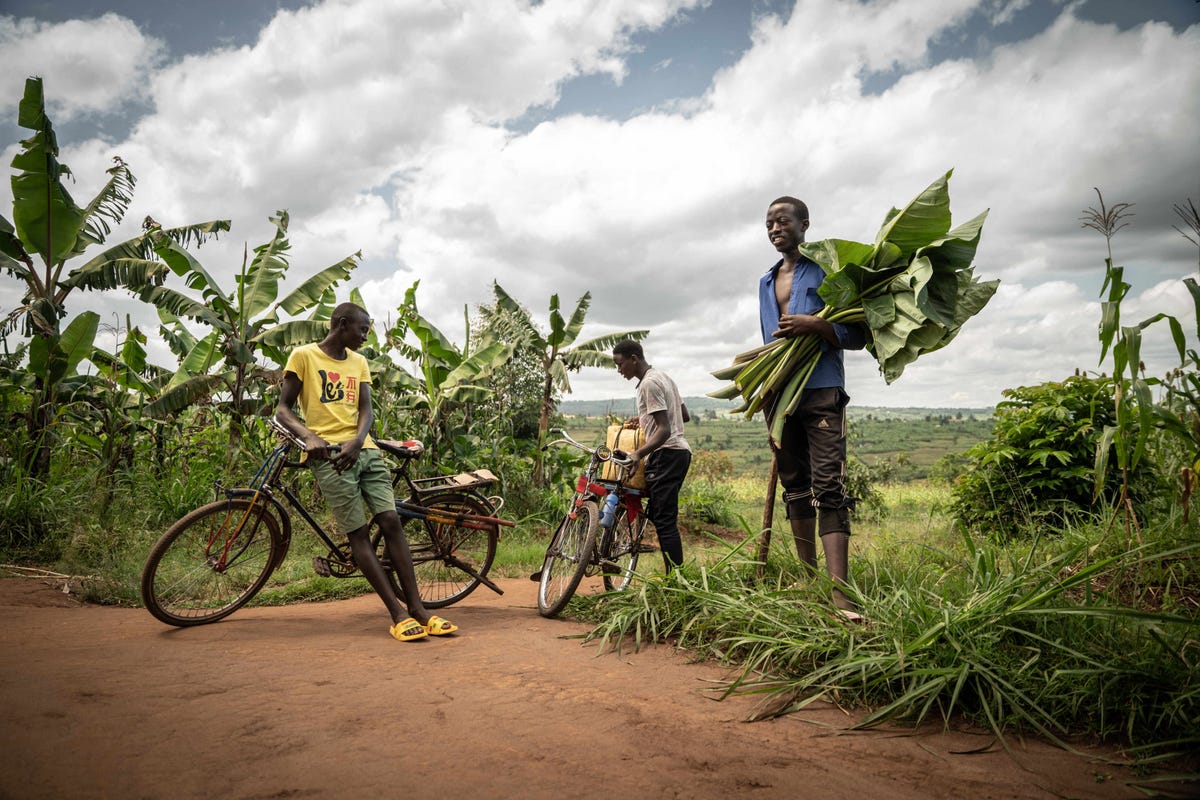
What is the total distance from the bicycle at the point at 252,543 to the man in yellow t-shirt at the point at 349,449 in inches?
7.3

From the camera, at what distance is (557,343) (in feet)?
36.7

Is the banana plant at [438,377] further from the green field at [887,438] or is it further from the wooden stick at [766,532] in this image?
the green field at [887,438]

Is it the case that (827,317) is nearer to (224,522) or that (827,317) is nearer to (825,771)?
(825,771)

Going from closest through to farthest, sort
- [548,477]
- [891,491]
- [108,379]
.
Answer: [108,379]
[548,477]
[891,491]

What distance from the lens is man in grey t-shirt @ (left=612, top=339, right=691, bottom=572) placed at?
15.4ft

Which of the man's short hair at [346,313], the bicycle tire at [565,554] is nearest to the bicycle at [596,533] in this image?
the bicycle tire at [565,554]

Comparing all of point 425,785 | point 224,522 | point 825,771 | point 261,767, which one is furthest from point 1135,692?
point 224,522

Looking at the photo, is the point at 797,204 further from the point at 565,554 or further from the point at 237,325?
A: the point at 237,325

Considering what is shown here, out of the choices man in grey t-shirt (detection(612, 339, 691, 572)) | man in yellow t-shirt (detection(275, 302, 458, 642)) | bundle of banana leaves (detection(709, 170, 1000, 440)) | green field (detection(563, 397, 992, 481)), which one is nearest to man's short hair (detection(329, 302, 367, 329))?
man in yellow t-shirt (detection(275, 302, 458, 642))

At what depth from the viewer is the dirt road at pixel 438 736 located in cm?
205

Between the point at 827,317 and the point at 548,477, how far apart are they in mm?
7269

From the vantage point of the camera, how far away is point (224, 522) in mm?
4188

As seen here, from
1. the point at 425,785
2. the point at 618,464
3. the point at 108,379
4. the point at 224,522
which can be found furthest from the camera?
the point at 108,379

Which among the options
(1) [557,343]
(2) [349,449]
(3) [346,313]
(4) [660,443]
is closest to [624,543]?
(4) [660,443]
